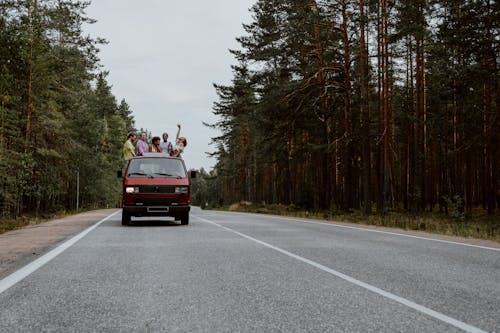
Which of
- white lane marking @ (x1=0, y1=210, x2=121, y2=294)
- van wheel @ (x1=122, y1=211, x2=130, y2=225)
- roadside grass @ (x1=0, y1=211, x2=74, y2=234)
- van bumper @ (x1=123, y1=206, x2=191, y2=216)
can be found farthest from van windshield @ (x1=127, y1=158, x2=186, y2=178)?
white lane marking @ (x1=0, y1=210, x2=121, y2=294)

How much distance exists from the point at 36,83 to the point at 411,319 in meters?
26.3

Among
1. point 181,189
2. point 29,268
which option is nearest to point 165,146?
point 181,189

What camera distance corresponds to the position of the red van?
1329cm

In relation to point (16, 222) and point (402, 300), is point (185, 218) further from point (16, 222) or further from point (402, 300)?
point (402, 300)

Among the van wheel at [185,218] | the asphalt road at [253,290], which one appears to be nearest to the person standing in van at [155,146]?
the van wheel at [185,218]

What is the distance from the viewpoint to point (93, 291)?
4.88 meters

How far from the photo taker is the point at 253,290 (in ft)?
16.3

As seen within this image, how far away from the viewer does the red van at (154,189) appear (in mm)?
13289

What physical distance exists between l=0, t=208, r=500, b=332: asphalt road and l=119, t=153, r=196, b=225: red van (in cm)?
455

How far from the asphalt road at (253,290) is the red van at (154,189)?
4.55 m

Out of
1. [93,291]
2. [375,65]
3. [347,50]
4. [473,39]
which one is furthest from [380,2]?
[93,291]

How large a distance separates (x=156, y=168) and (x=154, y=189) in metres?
0.92

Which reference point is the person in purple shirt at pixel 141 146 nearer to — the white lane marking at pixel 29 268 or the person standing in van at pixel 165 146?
the person standing in van at pixel 165 146

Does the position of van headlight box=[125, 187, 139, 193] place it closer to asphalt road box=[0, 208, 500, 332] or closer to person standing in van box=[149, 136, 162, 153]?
person standing in van box=[149, 136, 162, 153]
